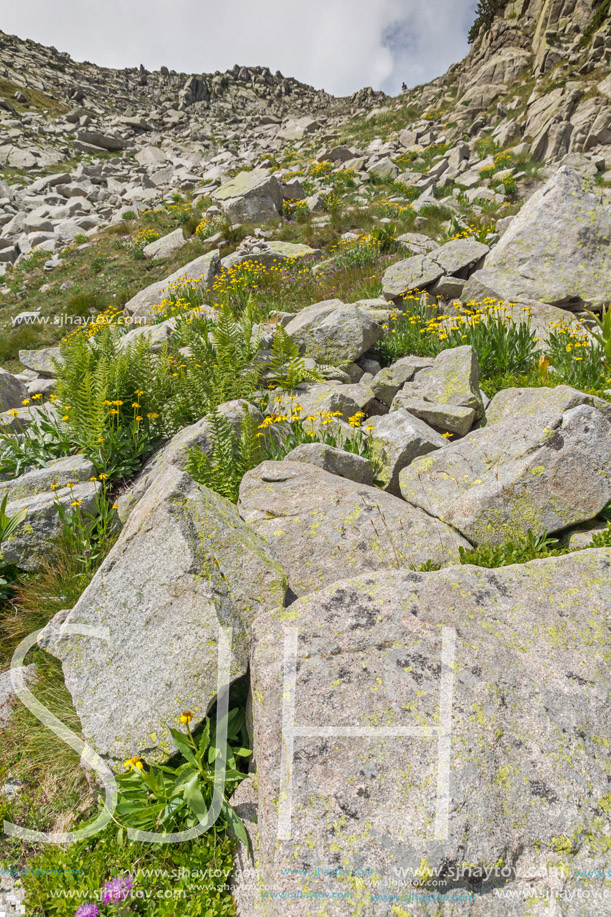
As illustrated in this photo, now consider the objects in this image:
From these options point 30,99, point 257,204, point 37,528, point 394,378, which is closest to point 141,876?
point 37,528

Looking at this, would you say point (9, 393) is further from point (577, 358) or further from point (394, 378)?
point (577, 358)

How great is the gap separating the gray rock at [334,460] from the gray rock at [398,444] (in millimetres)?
252

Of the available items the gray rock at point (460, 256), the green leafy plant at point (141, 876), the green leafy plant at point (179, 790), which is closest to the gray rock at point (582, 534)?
the green leafy plant at point (179, 790)

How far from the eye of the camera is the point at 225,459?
4.78m

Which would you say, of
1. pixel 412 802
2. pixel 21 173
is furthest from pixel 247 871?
pixel 21 173

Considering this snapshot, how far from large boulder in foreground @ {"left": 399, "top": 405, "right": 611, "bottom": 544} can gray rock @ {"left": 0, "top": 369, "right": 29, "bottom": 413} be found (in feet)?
20.7

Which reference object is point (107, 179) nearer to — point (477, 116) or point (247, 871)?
point (477, 116)

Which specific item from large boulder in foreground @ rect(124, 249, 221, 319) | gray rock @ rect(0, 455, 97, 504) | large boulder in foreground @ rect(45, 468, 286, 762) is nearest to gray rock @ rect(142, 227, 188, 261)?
large boulder in foreground @ rect(124, 249, 221, 319)

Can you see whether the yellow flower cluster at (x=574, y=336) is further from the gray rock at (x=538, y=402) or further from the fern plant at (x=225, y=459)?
the fern plant at (x=225, y=459)

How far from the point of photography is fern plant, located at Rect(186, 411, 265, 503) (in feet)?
15.0

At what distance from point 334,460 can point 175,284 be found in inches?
375

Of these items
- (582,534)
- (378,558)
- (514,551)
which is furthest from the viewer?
(582,534)

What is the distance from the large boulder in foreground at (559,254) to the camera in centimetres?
792

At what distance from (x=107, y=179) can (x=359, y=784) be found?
37405 millimetres
